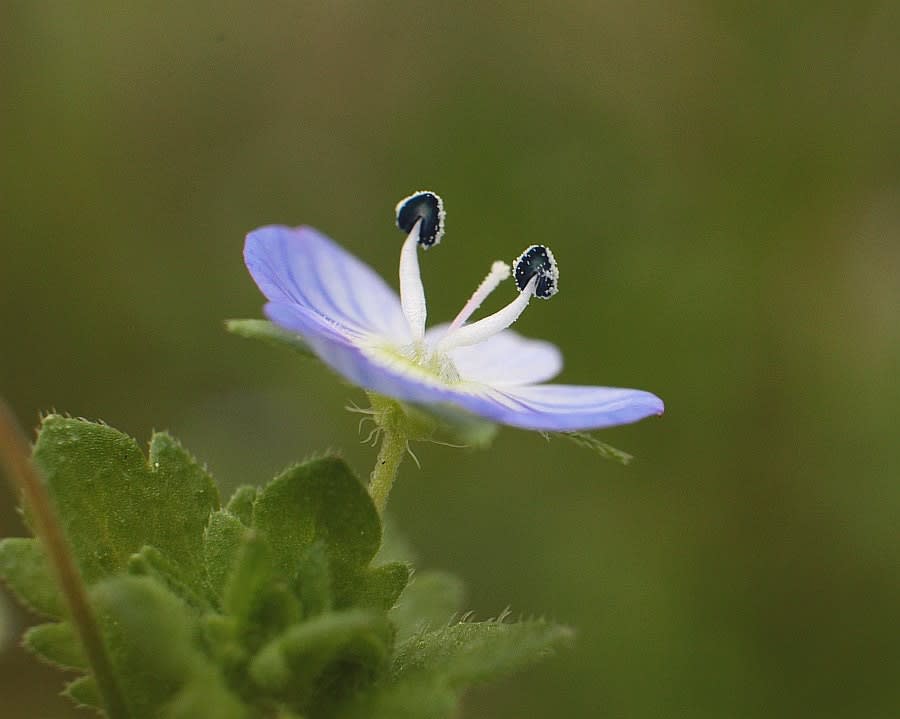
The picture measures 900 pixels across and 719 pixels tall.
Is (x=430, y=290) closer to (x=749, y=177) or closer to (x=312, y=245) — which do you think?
(x=749, y=177)

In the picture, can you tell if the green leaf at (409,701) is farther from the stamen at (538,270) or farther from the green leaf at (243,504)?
the stamen at (538,270)

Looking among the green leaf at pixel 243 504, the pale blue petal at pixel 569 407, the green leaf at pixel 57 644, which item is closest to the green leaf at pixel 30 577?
the green leaf at pixel 57 644

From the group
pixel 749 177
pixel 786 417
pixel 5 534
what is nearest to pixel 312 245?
pixel 5 534

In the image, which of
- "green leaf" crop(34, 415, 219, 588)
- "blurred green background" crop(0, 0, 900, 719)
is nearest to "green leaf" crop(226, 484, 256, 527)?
"green leaf" crop(34, 415, 219, 588)

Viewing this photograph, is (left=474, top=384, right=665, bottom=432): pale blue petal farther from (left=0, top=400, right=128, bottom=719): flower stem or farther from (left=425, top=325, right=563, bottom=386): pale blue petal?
(left=0, top=400, right=128, bottom=719): flower stem

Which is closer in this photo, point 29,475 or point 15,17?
point 29,475
